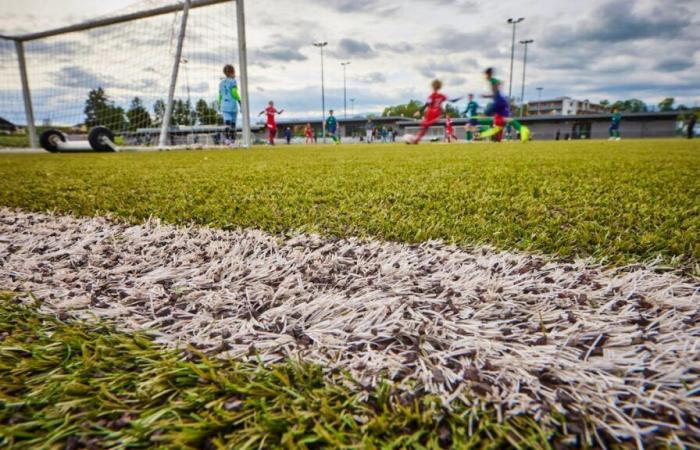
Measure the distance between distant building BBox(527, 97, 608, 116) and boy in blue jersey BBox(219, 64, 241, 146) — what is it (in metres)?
98.1

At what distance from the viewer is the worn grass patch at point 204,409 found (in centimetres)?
63

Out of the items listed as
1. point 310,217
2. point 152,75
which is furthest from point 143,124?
point 310,217

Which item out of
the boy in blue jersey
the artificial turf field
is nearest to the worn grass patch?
the artificial turf field

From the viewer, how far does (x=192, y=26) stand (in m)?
10.5

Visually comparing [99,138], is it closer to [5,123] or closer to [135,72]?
[135,72]

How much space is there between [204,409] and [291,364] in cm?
19

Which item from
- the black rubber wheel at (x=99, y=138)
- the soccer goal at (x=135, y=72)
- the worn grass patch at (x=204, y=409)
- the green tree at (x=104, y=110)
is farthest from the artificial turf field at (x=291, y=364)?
the green tree at (x=104, y=110)

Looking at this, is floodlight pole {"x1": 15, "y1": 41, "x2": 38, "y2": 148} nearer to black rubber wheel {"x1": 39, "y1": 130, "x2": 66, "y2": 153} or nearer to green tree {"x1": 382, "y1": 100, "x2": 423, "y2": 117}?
black rubber wheel {"x1": 39, "y1": 130, "x2": 66, "y2": 153}

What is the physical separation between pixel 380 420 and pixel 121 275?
3.63ft

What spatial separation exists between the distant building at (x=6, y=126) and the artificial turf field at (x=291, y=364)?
555 inches

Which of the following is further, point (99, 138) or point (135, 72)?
point (135, 72)

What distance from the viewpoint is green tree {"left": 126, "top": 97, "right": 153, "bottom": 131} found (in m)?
11.0

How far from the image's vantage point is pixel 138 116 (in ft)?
36.7

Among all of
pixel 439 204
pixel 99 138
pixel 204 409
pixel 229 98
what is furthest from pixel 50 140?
pixel 204 409
